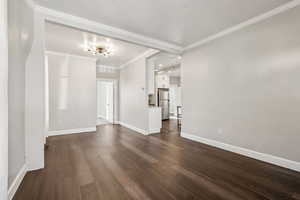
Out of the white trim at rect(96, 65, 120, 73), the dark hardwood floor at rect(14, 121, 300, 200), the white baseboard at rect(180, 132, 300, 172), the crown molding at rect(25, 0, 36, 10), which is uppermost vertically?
the crown molding at rect(25, 0, 36, 10)

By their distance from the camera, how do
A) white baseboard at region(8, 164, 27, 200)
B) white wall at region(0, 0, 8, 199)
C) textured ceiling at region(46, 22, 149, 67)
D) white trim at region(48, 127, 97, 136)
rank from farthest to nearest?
white trim at region(48, 127, 97, 136)
textured ceiling at region(46, 22, 149, 67)
white baseboard at region(8, 164, 27, 200)
white wall at region(0, 0, 8, 199)

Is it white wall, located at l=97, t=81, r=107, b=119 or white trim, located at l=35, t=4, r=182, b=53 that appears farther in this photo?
white wall, located at l=97, t=81, r=107, b=119

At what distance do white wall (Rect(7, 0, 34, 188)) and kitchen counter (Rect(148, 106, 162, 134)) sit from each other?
3.42 m

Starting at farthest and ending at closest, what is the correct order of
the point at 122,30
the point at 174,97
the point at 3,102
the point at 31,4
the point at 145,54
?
the point at 174,97 → the point at 145,54 → the point at 122,30 → the point at 31,4 → the point at 3,102

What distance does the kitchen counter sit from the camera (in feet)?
16.2

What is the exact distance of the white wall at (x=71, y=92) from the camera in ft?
15.6

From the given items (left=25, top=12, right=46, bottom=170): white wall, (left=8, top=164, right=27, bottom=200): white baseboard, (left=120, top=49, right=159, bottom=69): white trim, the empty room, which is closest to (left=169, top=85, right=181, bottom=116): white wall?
(left=120, top=49, right=159, bottom=69): white trim

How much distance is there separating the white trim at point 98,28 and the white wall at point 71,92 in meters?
2.73

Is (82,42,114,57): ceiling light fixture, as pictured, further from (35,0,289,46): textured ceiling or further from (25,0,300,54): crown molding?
(35,0,289,46): textured ceiling

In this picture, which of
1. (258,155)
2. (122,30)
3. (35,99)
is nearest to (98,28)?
(122,30)

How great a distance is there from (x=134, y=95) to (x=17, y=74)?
12.7 ft

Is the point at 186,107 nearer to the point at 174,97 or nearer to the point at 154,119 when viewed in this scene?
the point at 154,119

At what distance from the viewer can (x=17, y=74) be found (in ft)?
6.27

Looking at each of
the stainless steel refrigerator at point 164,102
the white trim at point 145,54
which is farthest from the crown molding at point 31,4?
the stainless steel refrigerator at point 164,102
